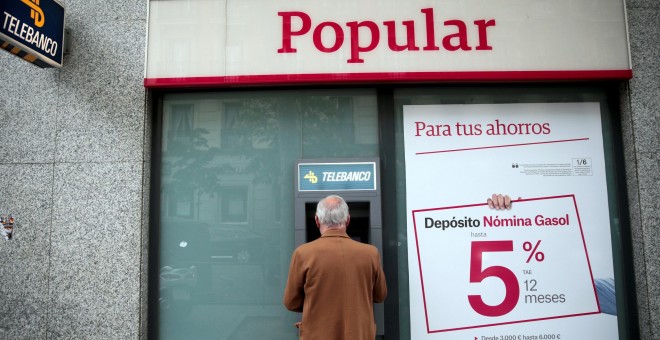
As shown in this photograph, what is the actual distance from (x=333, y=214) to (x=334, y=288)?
442mm

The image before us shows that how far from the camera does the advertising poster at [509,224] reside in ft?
11.4

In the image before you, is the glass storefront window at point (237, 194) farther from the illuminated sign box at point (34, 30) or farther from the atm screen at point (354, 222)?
the illuminated sign box at point (34, 30)

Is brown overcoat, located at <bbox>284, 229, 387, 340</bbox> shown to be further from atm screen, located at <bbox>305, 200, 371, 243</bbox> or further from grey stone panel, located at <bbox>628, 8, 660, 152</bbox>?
grey stone panel, located at <bbox>628, 8, 660, 152</bbox>

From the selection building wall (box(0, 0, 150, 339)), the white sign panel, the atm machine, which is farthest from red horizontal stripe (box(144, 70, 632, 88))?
the atm machine

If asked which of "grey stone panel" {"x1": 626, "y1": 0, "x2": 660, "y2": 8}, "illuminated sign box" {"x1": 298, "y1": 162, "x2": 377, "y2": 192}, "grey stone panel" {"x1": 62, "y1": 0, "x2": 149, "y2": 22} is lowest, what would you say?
"illuminated sign box" {"x1": 298, "y1": 162, "x2": 377, "y2": 192}

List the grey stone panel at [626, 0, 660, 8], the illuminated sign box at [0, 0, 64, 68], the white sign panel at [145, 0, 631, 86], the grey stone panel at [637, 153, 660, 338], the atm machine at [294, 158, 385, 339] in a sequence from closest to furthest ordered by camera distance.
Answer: the illuminated sign box at [0, 0, 64, 68] → the atm machine at [294, 158, 385, 339] → the grey stone panel at [637, 153, 660, 338] → the white sign panel at [145, 0, 631, 86] → the grey stone panel at [626, 0, 660, 8]

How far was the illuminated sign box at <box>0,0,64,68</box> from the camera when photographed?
9.39 feet

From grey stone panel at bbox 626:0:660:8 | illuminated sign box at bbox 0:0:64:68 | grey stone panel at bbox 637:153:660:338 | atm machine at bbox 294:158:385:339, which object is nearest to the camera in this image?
illuminated sign box at bbox 0:0:64:68

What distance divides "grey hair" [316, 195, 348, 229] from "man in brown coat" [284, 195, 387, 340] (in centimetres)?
8

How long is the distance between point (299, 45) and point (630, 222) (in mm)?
3072

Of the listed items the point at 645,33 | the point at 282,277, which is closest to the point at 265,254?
the point at 282,277

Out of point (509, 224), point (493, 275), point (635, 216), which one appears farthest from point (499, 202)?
point (635, 216)

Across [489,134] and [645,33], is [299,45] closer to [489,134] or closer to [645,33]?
[489,134]

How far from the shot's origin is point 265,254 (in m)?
3.57
